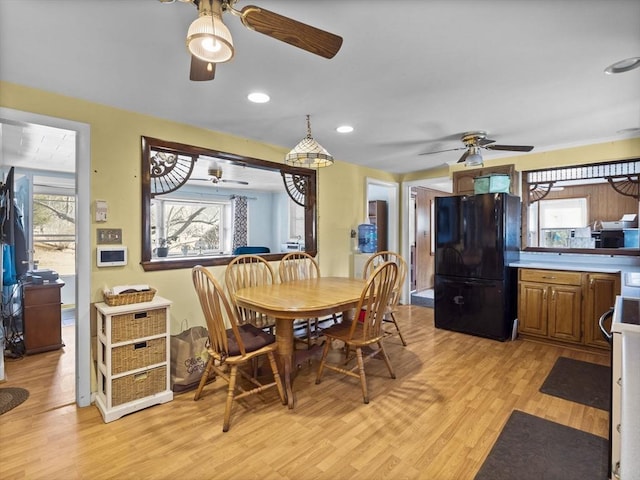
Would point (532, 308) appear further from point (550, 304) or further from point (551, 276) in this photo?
point (551, 276)

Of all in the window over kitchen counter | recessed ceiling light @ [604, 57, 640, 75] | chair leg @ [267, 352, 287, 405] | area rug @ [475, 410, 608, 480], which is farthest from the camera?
the window over kitchen counter

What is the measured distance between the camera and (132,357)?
2281mm

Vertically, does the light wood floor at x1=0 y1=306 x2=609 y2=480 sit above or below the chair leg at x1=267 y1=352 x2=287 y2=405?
below

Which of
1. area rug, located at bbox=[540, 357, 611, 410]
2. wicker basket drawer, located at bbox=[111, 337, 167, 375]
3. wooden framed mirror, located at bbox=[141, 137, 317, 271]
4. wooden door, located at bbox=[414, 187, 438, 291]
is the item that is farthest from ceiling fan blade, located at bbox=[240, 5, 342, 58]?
wooden door, located at bbox=[414, 187, 438, 291]

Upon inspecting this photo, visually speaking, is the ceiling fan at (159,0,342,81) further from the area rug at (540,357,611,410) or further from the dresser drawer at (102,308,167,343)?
the area rug at (540,357,611,410)

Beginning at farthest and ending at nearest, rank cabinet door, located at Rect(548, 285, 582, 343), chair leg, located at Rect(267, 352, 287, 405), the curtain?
the curtain
cabinet door, located at Rect(548, 285, 582, 343)
chair leg, located at Rect(267, 352, 287, 405)

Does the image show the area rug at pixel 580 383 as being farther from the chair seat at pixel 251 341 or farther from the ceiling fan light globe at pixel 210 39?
the ceiling fan light globe at pixel 210 39

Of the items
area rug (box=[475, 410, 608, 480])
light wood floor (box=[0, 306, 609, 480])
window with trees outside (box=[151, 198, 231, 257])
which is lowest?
area rug (box=[475, 410, 608, 480])

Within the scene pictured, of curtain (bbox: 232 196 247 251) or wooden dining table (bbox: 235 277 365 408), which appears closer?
wooden dining table (bbox: 235 277 365 408)

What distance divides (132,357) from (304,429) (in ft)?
4.22

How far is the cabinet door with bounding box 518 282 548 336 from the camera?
359 centimetres

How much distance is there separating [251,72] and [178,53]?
419 millimetres

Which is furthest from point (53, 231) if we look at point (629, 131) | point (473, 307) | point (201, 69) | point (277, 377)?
point (629, 131)

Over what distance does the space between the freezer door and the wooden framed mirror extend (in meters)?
1.73
